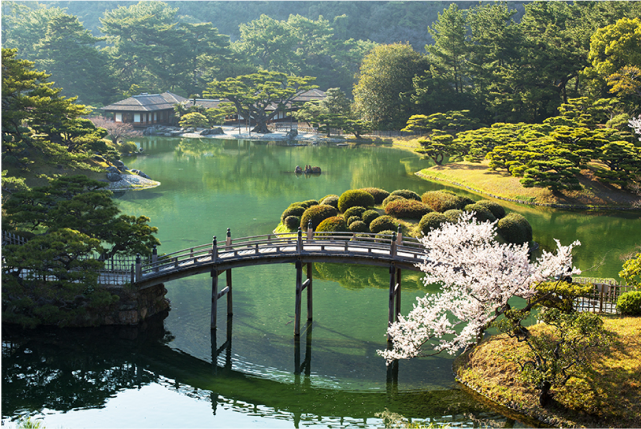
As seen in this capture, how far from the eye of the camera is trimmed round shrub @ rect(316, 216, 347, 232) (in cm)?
3241

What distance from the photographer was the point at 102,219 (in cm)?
2400

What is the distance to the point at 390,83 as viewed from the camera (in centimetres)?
8288

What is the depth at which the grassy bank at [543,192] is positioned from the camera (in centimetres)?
4534

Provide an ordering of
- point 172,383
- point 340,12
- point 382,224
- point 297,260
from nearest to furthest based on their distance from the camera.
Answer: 1. point 172,383
2. point 297,260
3. point 382,224
4. point 340,12

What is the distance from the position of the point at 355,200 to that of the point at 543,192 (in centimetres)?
1999

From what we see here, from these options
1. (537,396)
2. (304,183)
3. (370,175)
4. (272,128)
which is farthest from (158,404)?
(272,128)

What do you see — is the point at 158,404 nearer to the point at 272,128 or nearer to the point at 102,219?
the point at 102,219

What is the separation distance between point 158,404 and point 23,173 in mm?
29601

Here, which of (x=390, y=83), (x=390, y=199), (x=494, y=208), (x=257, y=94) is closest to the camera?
(x=494, y=208)

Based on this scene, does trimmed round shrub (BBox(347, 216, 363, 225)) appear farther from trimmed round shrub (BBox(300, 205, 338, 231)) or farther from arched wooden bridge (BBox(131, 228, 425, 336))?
arched wooden bridge (BBox(131, 228, 425, 336))

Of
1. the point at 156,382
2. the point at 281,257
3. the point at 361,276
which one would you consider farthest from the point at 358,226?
the point at 156,382

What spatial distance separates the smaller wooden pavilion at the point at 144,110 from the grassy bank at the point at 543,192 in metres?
50.1

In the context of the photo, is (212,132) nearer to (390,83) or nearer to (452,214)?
(390,83)

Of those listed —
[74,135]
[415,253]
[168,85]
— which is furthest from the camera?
[168,85]
